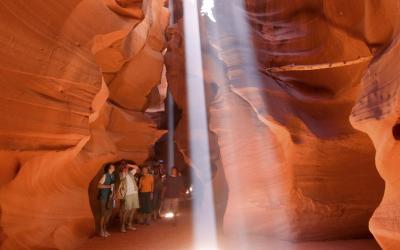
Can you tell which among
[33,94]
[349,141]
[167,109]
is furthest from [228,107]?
[167,109]

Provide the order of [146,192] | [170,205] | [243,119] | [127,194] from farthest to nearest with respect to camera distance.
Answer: [170,205]
[146,192]
[243,119]
[127,194]

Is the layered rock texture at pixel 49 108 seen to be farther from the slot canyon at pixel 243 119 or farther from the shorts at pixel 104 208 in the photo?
the shorts at pixel 104 208

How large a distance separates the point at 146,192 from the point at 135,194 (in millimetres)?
853

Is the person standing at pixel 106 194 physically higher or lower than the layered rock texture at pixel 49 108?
lower

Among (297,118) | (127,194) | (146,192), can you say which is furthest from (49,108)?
(297,118)

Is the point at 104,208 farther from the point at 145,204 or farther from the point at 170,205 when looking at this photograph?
the point at 170,205

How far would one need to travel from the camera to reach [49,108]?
206 inches

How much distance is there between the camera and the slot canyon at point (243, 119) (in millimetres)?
4660

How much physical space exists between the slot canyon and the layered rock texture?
0.07ft

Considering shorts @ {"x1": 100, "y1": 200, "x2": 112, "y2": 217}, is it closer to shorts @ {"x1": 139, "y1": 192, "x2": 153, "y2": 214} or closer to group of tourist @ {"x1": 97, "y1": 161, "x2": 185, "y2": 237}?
group of tourist @ {"x1": 97, "y1": 161, "x2": 185, "y2": 237}

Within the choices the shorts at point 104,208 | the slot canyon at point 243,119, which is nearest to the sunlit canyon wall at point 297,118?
the slot canyon at point 243,119

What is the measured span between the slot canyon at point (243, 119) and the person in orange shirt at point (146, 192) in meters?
0.80

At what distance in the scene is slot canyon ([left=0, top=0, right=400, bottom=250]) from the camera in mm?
4660

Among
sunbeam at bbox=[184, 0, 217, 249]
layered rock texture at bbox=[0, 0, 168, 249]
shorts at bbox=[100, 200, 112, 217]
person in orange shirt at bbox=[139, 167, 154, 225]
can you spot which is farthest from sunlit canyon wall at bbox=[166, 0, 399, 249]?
sunbeam at bbox=[184, 0, 217, 249]
